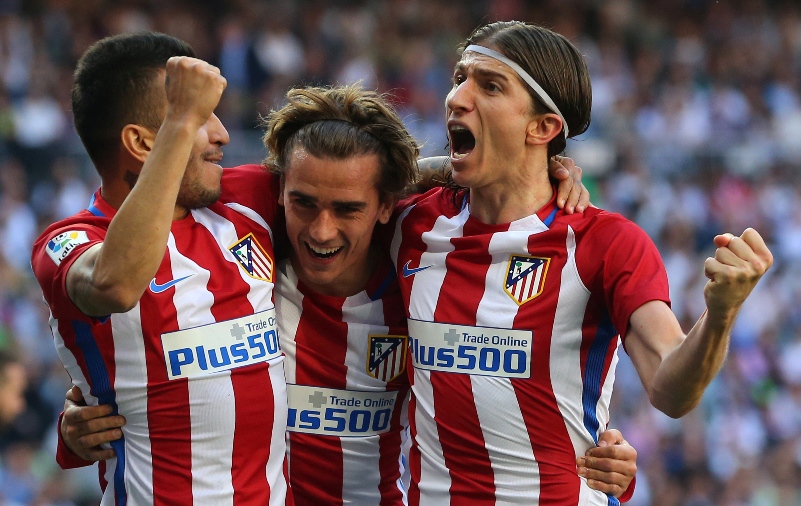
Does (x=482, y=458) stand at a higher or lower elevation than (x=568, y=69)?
lower

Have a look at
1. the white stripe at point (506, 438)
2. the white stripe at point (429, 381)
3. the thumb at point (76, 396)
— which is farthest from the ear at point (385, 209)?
the thumb at point (76, 396)

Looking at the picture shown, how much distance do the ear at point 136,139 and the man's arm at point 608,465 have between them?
5.81ft

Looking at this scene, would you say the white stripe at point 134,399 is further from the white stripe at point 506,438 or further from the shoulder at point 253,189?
the white stripe at point 506,438

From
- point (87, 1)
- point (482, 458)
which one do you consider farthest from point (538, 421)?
point (87, 1)

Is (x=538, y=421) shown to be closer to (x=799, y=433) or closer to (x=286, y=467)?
(x=286, y=467)

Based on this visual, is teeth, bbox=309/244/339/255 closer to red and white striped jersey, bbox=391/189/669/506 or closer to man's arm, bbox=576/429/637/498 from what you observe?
red and white striped jersey, bbox=391/189/669/506

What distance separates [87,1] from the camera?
12.9 m

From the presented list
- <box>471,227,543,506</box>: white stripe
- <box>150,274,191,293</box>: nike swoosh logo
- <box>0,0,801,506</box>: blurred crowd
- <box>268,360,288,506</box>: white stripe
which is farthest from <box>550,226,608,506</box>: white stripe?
<box>0,0,801,506</box>: blurred crowd

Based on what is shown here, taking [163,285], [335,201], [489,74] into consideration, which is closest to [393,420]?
[335,201]

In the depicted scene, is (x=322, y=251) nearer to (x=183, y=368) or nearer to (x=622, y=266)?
(x=183, y=368)

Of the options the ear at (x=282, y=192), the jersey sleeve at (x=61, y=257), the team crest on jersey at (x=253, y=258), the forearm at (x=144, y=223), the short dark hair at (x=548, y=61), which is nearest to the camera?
the forearm at (x=144, y=223)

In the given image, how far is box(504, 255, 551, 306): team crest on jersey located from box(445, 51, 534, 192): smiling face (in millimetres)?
325

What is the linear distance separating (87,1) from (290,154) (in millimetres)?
10130

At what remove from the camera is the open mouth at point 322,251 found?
3709 millimetres
